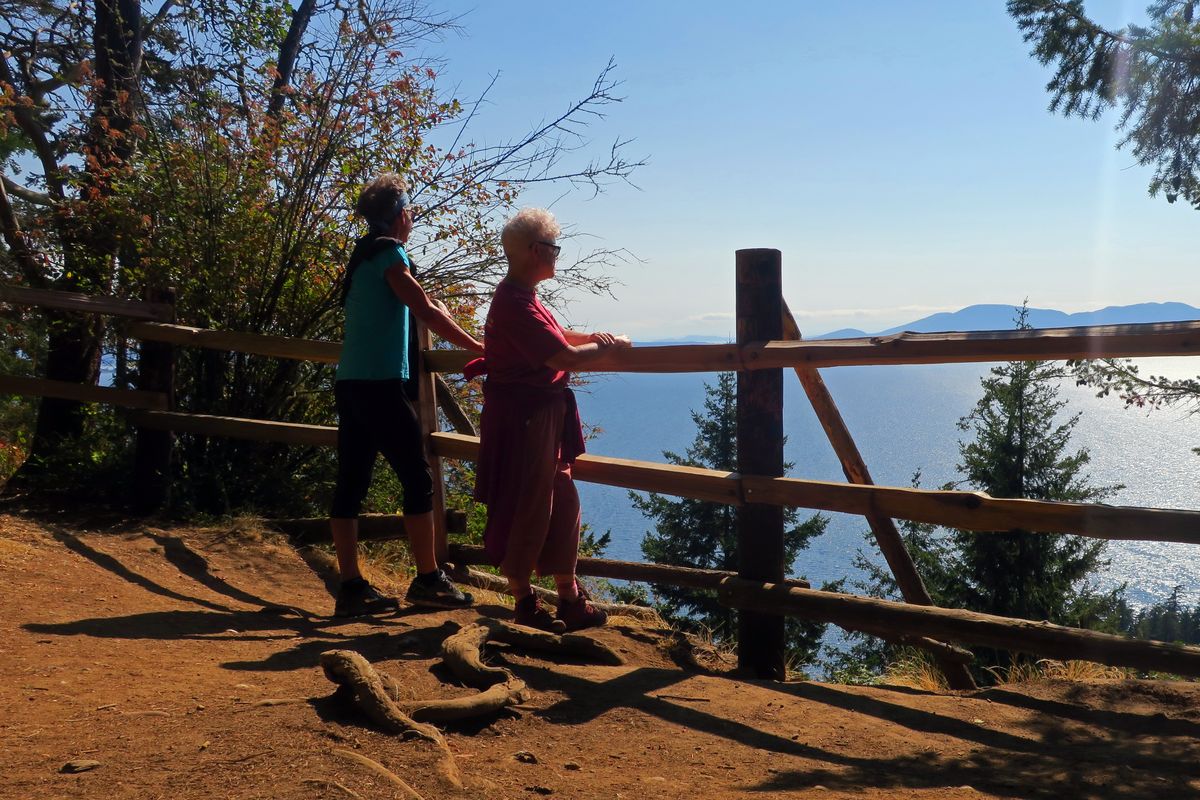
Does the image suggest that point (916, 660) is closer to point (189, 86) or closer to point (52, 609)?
point (52, 609)

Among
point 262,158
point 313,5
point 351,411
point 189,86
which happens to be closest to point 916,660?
point 351,411

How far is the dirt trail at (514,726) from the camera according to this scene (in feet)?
8.61

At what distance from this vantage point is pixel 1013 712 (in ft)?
12.4

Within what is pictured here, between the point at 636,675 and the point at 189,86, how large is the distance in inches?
300

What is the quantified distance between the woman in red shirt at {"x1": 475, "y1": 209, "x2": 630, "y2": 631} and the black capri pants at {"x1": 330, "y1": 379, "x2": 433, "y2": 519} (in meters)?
0.54

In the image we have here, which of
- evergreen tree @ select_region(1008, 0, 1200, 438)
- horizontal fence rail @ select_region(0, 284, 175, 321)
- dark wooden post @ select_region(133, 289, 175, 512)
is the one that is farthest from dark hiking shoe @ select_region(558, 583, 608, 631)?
evergreen tree @ select_region(1008, 0, 1200, 438)

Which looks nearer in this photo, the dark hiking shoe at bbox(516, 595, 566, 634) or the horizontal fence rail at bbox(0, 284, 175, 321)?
the dark hiking shoe at bbox(516, 595, 566, 634)

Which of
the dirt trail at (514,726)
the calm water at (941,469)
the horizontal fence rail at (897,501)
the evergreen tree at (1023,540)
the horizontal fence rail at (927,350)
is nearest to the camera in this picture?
the dirt trail at (514,726)

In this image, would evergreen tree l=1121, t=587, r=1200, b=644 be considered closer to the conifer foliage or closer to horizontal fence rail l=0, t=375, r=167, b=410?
the conifer foliage

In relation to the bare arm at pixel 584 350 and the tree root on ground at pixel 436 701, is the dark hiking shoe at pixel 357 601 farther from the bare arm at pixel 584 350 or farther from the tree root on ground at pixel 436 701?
the bare arm at pixel 584 350

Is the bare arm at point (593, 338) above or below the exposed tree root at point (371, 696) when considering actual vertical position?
above

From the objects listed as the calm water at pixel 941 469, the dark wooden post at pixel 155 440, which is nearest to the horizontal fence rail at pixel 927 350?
the dark wooden post at pixel 155 440

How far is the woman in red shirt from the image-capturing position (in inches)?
162

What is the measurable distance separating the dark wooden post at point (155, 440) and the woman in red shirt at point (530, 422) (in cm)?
358
